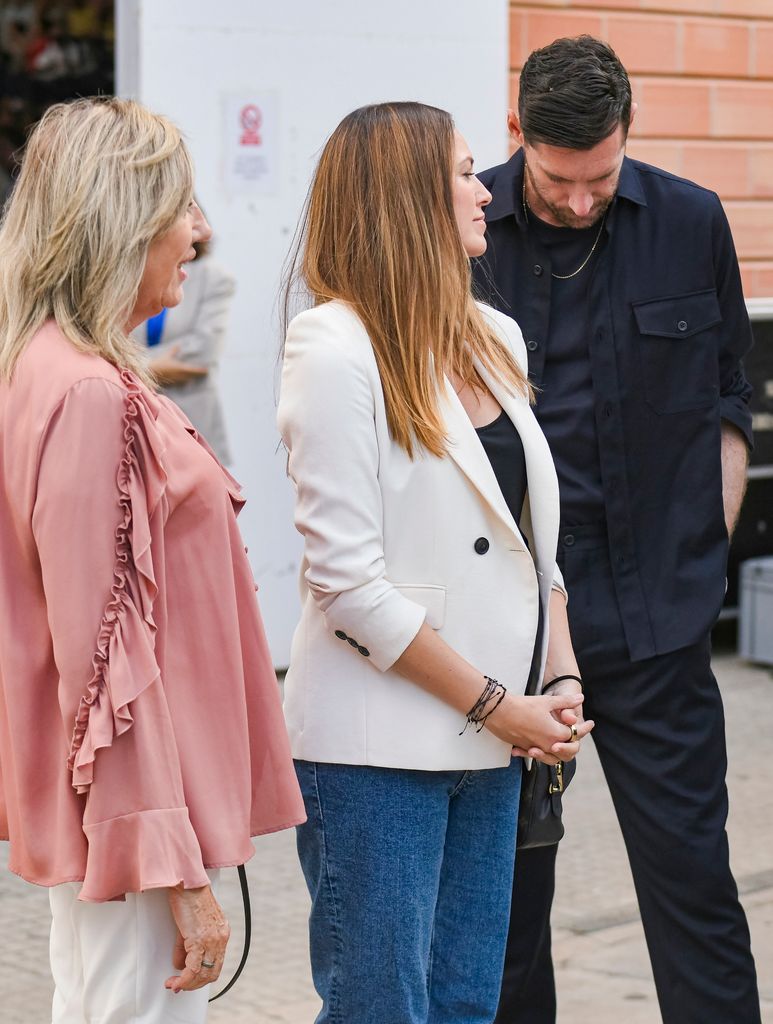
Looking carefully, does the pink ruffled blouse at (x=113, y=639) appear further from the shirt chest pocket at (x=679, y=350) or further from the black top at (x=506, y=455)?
the shirt chest pocket at (x=679, y=350)

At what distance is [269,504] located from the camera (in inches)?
245

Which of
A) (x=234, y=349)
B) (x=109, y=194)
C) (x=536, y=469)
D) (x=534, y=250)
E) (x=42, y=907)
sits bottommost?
(x=42, y=907)

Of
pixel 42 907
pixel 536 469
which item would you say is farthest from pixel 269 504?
pixel 536 469

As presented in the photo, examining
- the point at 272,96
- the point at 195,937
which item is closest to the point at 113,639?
the point at 195,937

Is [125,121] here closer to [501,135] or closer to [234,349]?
[234,349]

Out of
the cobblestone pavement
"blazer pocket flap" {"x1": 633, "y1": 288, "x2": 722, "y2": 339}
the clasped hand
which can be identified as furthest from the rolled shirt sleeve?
the cobblestone pavement

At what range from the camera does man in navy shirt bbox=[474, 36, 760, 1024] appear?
298 cm

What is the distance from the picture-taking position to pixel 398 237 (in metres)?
2.35

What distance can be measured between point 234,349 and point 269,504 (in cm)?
61

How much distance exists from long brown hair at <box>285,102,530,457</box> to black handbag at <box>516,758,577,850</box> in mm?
572

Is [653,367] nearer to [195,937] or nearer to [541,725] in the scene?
[541,725]

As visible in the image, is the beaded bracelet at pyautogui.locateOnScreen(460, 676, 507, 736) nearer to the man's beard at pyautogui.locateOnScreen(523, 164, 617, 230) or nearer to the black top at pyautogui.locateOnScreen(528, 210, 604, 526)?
the black top at pyautogui.locateOnScreen(528, 210, 604, 526)

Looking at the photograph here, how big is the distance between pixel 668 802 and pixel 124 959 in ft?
4.26

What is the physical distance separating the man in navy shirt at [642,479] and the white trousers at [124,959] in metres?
1.13
